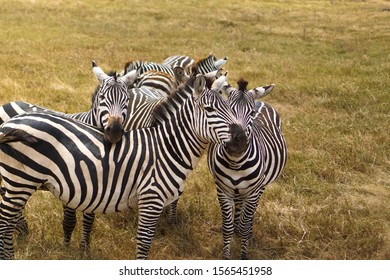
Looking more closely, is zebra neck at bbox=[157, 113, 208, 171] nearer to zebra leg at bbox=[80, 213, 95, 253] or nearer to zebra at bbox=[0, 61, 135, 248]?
zebra at bbox=[0, 61, 135, 248]

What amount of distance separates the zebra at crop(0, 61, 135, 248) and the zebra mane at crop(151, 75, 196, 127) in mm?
390

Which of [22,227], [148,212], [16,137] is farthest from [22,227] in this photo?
[148,212]

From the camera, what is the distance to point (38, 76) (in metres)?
12.3

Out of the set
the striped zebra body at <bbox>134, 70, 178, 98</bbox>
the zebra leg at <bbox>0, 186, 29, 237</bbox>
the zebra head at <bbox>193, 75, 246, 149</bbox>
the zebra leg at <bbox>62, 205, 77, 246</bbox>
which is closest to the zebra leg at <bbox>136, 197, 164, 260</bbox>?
the zebra head at <bbox>193, 75, 246, 149</bbox>

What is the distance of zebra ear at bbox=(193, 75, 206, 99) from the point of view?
166 inches

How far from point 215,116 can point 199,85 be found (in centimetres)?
33

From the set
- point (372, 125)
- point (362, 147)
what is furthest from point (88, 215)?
point (372, 125)

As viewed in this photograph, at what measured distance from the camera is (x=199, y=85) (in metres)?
4.24

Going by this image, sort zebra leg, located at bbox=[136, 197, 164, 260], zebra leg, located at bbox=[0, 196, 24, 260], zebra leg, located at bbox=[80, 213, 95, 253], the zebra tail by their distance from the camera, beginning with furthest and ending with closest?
1. zebra leg, located at bbox=[80, 213, 95, 253]
2. zebra leg, located at bbox=[136, 197, 164, 260]
3. zebra leg, located at bbox=[0, 196, 24, 260]
4. the zebra tail

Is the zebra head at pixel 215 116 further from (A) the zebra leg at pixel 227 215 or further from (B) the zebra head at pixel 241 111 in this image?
(A) the zebra leg at pixel 227 215

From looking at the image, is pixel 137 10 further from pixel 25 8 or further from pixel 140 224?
pixel 140 224

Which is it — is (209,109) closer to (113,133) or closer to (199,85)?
(199,85)

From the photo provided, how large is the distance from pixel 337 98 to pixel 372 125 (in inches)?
88.8

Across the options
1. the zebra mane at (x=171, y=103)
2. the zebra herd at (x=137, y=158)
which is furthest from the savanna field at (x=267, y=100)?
the zebra mane at (x=171, y=103)
